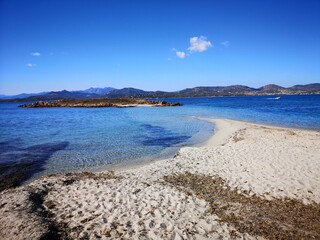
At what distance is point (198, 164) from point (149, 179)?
11.0 feet

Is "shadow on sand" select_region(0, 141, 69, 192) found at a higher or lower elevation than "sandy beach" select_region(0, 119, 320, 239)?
lower

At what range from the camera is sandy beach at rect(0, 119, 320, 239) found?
6.91 m

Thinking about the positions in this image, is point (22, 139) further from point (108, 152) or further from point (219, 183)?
point (219, 183)

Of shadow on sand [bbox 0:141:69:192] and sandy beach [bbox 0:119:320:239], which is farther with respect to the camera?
shadow on sand [bbox 0:141:69:192]

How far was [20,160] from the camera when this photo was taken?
16.1 metres

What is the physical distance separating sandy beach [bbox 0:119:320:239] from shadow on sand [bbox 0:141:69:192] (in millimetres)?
2656

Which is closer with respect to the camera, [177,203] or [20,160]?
[177,203]

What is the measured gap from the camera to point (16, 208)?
8.02m

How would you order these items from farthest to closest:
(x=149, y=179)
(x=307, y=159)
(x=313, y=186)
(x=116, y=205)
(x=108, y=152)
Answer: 1. (x=108, y=152)
2. (x=307, y=159)
3. (x=149, y=179)
4. (x=313, y=186)
5. (x=116, y=205)

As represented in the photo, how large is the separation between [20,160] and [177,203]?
478 inches

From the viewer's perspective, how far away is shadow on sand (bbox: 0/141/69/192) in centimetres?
1252

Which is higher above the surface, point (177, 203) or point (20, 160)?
point (177, 203)

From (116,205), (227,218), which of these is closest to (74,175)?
(116,205)

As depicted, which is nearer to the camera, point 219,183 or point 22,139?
point 219,183
